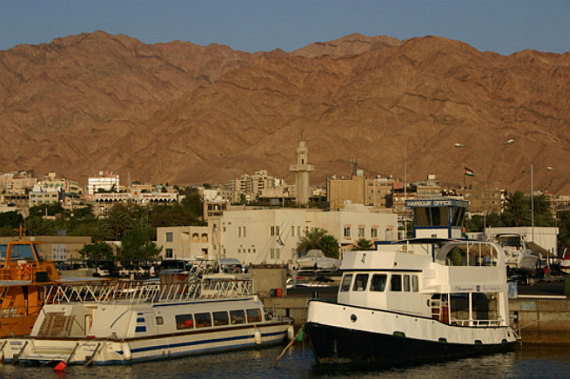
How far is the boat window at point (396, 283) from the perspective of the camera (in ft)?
108

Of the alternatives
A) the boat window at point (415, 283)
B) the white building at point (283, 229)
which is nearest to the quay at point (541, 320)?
the boat window at point (415, 283)

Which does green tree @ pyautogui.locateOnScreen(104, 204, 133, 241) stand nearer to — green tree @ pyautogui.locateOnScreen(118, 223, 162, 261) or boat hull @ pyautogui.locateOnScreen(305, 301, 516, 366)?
green tree @ pyautogui.locateOnScreen(118, 223, 162, 261)

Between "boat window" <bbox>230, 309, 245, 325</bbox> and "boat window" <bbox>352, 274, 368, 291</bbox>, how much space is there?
251 inches

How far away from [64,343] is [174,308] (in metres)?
4.49

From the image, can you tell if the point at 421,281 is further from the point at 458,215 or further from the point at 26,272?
the point at 26,272

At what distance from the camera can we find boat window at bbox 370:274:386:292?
3294 cm

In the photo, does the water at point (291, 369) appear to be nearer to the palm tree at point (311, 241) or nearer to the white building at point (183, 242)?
the palm tree at point (311, 241)

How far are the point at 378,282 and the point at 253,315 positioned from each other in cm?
719

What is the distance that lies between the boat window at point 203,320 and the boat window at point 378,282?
730 centimetres

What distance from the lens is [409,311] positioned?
108 ft

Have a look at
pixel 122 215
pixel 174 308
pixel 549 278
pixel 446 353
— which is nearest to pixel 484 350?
pixel 446 353

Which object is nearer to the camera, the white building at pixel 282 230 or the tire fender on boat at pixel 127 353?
the tire fender on boat at pixel 127 353

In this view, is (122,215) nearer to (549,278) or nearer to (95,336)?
(549,278)

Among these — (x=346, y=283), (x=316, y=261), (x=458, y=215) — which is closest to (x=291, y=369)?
(x=346, y=283)
